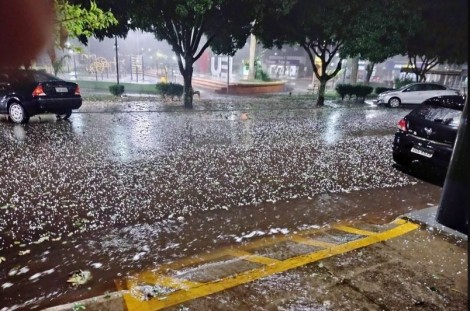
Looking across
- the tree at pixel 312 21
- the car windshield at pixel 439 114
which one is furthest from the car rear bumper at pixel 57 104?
the car windshield at pixel 439 114

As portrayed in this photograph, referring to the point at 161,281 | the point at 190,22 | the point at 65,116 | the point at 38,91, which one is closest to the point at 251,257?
the point at 161,281

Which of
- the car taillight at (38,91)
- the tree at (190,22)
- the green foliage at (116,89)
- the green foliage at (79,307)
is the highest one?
the tree at (190,22)

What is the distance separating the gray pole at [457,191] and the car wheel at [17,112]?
10.9 m

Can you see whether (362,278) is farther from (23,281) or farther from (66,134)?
(66,134)

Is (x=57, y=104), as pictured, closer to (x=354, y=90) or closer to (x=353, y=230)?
(x=353, y=230)

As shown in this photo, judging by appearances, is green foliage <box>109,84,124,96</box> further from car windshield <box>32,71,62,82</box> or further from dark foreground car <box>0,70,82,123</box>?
dark foreground car <box>0,70,82,123</box>

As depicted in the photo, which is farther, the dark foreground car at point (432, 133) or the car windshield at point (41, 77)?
the car windshield at point (41, 77)

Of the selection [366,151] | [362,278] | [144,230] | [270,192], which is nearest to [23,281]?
[144,230]

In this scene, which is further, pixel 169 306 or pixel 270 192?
pixel 270 192

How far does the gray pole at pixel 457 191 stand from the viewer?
94.1 inches

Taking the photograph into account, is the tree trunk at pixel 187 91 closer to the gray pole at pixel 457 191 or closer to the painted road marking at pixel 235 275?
the painted road marking at pixel 235 275

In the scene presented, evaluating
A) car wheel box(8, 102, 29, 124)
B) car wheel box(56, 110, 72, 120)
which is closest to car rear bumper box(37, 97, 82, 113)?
car wheel box(56, 110, 72, 120)

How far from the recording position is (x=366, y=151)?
28.3ft

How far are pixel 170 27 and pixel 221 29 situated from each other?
264 cm
